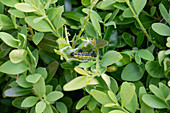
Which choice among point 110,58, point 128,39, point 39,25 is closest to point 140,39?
point 128,39

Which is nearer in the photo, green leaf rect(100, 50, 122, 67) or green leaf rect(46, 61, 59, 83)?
green leaf rect(100, 50, 122, 67)

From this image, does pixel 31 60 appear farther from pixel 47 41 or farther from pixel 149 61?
pixel 149 61

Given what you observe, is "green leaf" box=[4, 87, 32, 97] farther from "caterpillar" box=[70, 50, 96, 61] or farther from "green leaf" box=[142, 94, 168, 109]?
"green leaf" box=[142, 94, 168, 109]

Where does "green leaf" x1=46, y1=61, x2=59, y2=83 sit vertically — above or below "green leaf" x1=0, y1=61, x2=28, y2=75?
below

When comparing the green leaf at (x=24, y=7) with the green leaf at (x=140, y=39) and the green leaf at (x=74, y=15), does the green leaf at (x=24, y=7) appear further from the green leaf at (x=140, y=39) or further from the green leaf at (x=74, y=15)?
the green leaf at (x=140, y=39)

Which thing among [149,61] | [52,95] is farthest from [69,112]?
[149,61]

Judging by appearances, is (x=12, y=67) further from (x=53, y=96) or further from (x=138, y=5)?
(x=138, y=5)

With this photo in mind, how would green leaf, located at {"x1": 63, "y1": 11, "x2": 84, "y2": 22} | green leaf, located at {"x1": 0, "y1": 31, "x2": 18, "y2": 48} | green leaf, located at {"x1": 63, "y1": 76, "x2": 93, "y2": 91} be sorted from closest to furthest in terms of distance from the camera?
green leaf, located at {"x1": 63, "y1": 76, "x2": 93, "y2": 91} < green leaf, located at {"x1": 0, "y1": 31, "x2": 18, "y2": 48} < green leaf, located at {"x1": 63, "y1": 11, "x2": 84, "y2": 22}

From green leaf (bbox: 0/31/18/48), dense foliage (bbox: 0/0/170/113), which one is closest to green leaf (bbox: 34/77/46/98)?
dense foliage (bbox: 0/0/170/113)
